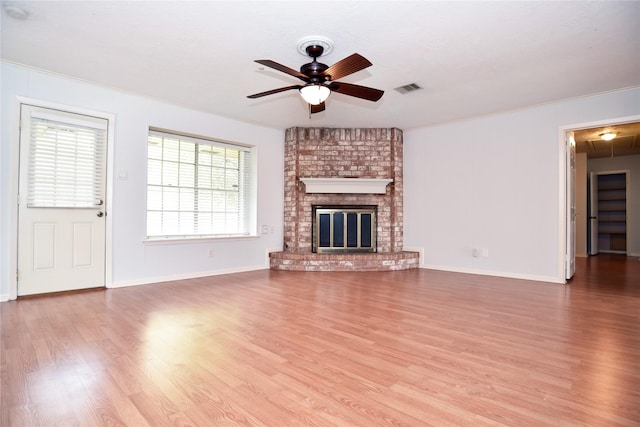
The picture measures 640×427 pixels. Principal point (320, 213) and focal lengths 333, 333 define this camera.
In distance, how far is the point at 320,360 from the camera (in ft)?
6.52

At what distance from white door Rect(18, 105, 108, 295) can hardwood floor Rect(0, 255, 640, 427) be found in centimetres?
33

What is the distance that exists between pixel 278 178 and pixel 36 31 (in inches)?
141

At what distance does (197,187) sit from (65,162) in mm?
1621

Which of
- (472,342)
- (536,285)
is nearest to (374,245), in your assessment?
(536,285)

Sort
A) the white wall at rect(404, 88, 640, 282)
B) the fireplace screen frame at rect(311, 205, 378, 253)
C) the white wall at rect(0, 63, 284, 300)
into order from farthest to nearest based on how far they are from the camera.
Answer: the fireplace screen frame at rect(311, 205, 378, 253)
the white wall at rect(404, 88, 640, 282)
the white wall at rect(0, 63, 284, 300)

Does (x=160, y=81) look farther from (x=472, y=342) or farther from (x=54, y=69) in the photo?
(x=472, y=342)

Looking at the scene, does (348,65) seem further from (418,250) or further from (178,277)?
(418,250)

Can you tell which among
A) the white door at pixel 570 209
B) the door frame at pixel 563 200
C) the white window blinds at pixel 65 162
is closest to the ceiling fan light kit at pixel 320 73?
the white window blinds at pixel 65 162

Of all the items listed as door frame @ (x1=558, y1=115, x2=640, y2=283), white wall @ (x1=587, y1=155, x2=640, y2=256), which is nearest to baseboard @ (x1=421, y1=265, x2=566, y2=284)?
door frame @ (x1=558, y1=115, x2=640, y2=283)

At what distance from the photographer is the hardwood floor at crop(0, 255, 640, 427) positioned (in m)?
1.46

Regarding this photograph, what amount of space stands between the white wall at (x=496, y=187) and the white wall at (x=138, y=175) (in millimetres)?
2526

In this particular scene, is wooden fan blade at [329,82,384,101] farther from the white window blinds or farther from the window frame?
the white window blinds

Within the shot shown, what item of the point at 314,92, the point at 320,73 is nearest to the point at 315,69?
the point at 320,73

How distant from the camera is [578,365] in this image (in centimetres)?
191
